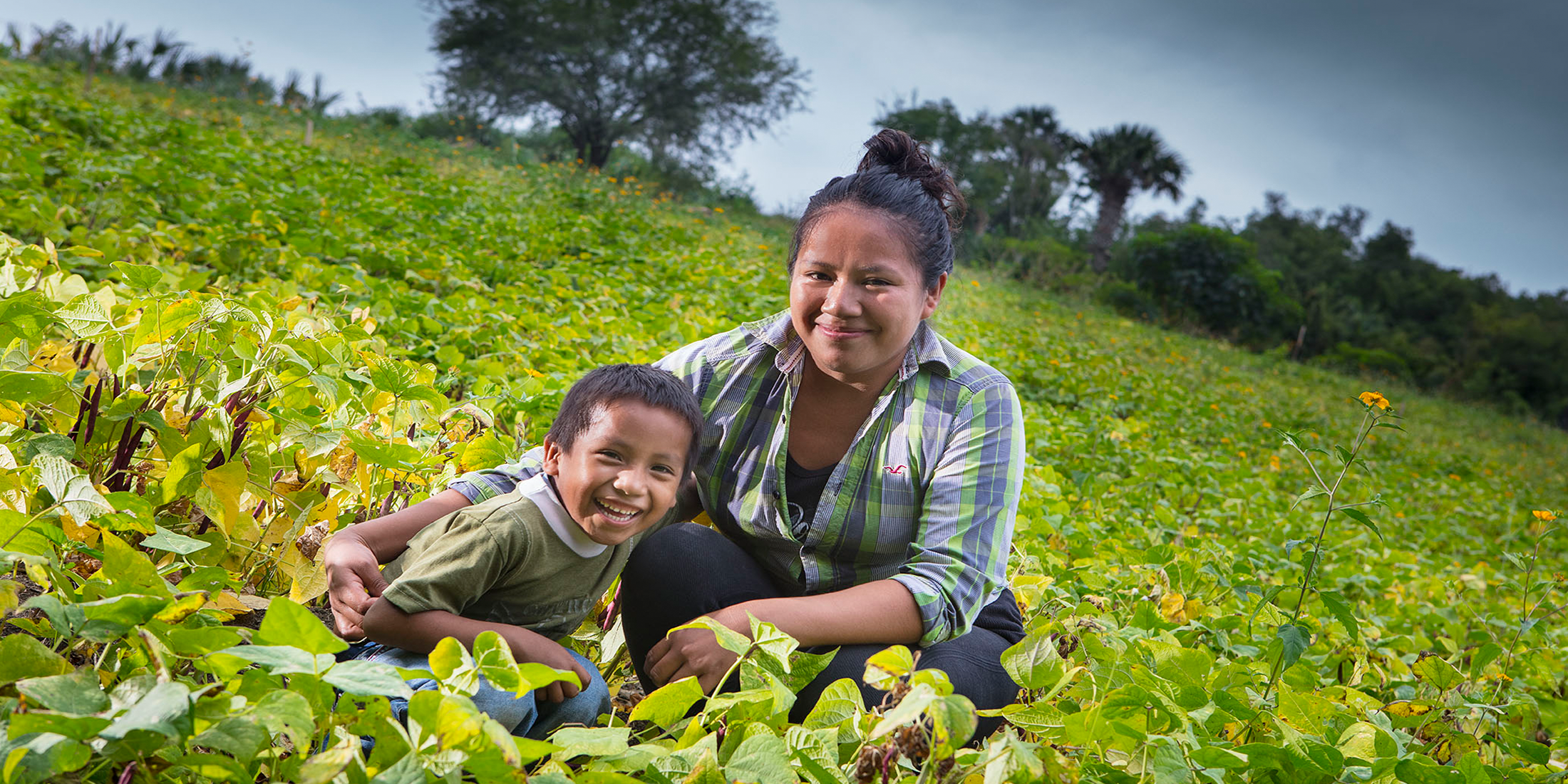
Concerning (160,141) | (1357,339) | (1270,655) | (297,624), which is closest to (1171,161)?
(1357,339)

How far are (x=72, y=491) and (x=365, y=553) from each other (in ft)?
1.18

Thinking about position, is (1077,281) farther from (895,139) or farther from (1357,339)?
(895,139)

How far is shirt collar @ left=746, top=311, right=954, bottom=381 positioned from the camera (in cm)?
168

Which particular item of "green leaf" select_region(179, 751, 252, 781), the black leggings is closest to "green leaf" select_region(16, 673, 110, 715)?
"green leaf" select_region(179, 751, 252, 781)

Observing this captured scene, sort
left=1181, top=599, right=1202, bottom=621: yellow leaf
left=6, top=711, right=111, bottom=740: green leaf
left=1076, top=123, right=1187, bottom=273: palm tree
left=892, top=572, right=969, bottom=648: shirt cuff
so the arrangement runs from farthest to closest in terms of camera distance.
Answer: left=1076, top=123, right=1187, bottom=273: palm tree, left=1181, top=599, right=1202, bottom=621: yellow leaf, left=892, top=572, right=969, bottom=648: shirt cuff, left=6, top=711, right=111, bottom=740: green leaf

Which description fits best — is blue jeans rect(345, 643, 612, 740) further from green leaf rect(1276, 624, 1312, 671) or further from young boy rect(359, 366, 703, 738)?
green leaf rect(1276, 624, 1312, 671)

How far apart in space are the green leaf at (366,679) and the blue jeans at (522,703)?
0.36 meters

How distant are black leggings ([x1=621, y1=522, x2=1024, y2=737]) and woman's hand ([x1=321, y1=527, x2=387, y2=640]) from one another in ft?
1.37

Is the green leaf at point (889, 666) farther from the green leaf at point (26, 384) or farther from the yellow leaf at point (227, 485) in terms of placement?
the green leaf at point (26, 384)

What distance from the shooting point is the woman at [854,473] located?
1.43 meters

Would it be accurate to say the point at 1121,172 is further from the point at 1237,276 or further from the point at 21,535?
the point at 21,535

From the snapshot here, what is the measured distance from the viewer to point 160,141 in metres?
6.12

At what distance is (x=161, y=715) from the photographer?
2.32ft

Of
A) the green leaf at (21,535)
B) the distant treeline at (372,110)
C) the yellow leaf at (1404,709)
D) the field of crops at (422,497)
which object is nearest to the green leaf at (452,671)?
the field of crops at (422,497)
